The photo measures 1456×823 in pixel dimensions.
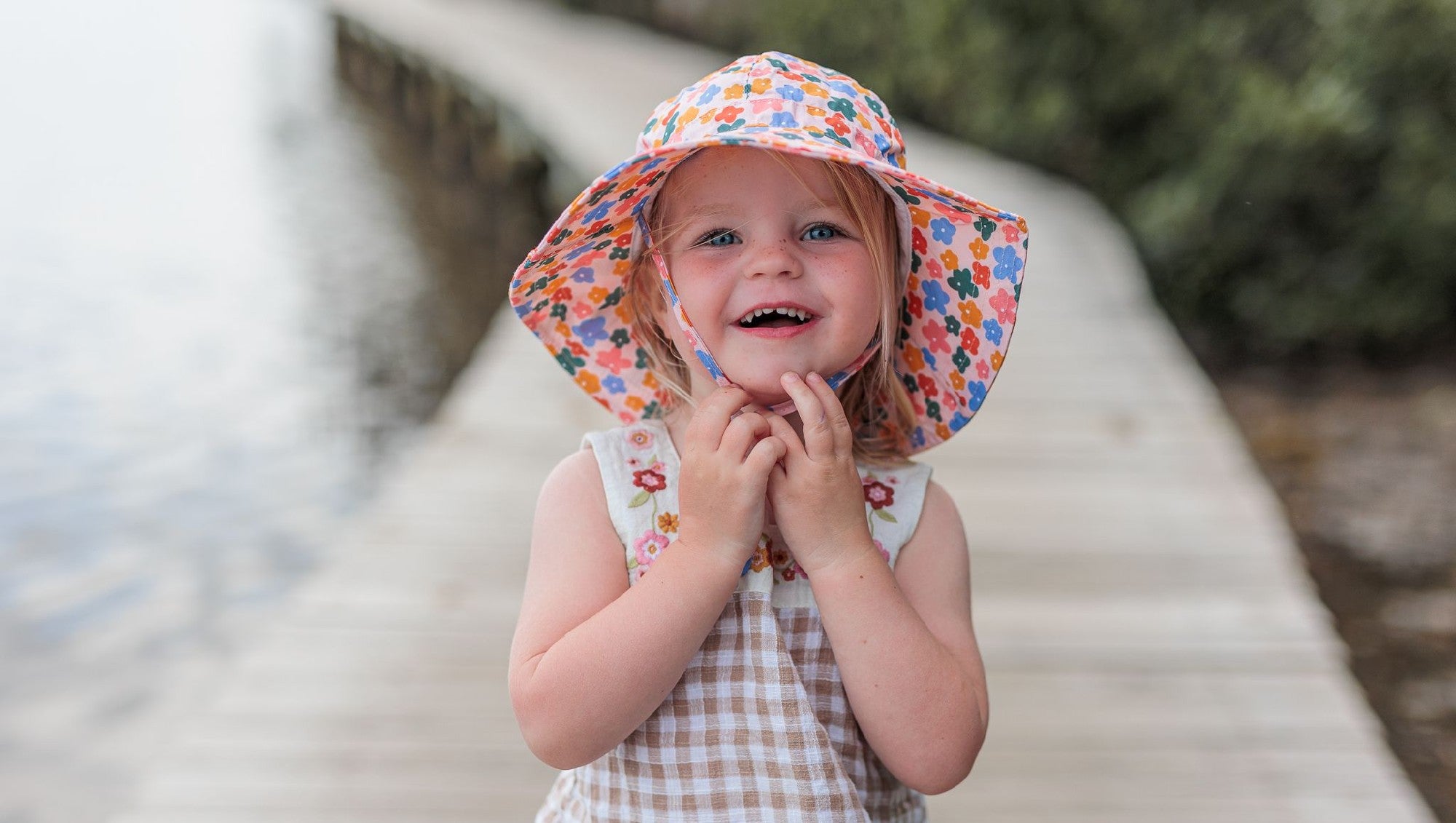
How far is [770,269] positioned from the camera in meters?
1.41

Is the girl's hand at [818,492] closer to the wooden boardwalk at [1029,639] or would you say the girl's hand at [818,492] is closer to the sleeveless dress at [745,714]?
the sleeveless dress at [745,714]

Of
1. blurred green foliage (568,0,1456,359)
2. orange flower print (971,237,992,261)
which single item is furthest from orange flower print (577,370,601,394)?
blurred green foliage (568,0,1456,359)

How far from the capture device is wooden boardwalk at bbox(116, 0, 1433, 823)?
2402mm

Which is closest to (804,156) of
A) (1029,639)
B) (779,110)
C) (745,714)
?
(779,110)

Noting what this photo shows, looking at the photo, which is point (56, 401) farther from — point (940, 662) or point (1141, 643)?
point (940, 662)

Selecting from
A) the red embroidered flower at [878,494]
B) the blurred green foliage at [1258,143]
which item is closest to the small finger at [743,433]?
the red embroidered flower at [878,494]

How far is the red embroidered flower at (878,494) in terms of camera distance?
1566 mm

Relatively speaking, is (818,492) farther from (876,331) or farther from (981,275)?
(981,275)

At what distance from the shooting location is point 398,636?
2.88 metres

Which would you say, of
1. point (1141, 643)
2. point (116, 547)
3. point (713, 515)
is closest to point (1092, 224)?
point (1141, 643)

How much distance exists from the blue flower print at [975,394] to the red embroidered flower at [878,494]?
14 centimetres

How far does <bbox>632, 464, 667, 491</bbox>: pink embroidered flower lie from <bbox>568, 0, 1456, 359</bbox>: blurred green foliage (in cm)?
506

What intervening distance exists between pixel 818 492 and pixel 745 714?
0.85ft

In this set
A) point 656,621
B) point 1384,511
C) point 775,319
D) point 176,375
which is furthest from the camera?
point 176,375
